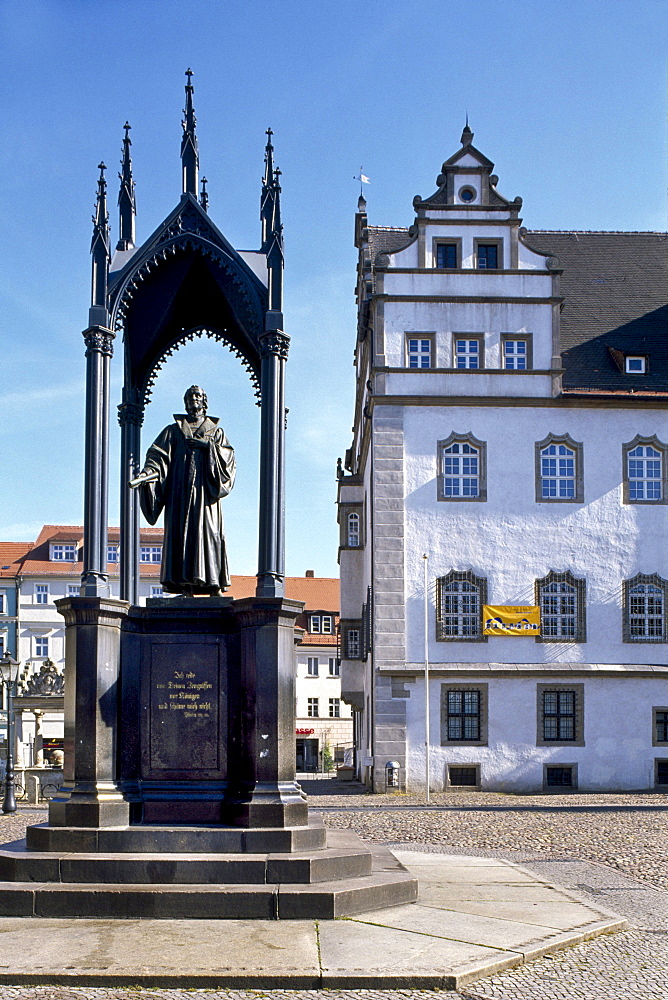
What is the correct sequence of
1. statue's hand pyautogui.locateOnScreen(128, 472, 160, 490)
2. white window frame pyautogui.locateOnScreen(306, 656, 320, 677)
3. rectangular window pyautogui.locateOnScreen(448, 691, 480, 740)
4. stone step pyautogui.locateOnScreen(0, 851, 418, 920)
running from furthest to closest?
1. white window frame pyautogui.locateOnScreen(306, 656, 320, 677)
2. rectangular window pyautogui.locateOnScreen(448, 691, 480, 740)
3. statue's hand pyautogui.locateOnScreen(128, 472, 160, 490)
4. stone step pyautogui.locateOnScreen(0, 851, 418, 920)

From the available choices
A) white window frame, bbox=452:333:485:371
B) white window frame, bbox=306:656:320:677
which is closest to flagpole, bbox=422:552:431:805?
white window frame, bbox=452:333:485:371

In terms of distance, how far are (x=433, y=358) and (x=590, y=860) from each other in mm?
18349

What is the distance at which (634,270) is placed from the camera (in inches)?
1412

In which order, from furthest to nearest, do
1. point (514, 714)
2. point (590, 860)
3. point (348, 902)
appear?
point (514, 714)
point (590, 860)
point (348, 902)

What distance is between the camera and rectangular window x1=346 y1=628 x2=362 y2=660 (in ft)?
122

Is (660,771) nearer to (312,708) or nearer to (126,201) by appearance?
(126,201)

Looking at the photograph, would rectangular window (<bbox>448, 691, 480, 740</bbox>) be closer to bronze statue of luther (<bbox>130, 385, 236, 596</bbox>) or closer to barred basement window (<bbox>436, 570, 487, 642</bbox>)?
barred basement window (<bbox>436, 570, 487, 642</bbox>)

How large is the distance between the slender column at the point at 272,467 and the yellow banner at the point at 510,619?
1998 cm

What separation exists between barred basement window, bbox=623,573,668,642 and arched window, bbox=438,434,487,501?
458 centimetres

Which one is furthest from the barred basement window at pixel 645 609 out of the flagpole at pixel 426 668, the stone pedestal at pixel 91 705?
the stone pedestal at pixel 91 705

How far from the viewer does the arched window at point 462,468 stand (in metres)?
30.6

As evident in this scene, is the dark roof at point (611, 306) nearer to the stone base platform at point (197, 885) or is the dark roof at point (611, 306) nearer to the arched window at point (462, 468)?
the arched window at point (462, 468)

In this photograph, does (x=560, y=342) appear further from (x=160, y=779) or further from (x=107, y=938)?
(x=107, y=938)

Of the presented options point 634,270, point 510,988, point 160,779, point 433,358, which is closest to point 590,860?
point 160,779
